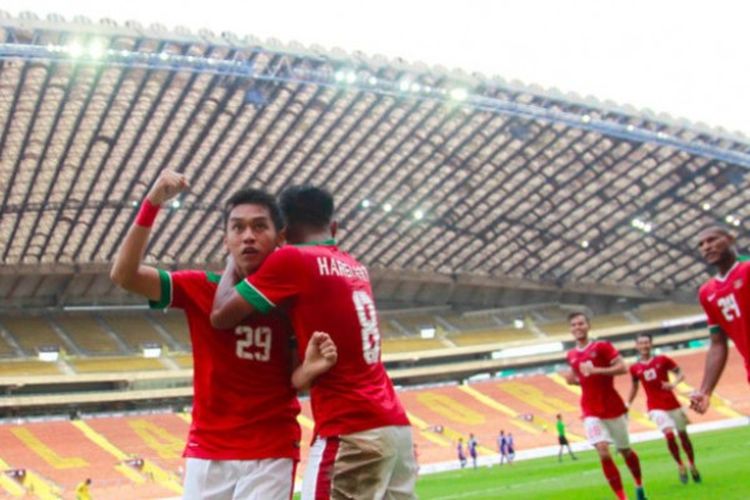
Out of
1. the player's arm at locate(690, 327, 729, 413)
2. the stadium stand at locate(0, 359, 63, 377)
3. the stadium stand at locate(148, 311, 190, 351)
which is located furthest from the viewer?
the stadium stand at locate(148, 311, 190, 351)

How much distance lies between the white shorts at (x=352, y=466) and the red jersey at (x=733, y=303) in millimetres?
4461

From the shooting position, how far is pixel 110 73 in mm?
36500

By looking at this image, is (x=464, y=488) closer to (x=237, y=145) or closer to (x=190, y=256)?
(x=237, y=145)

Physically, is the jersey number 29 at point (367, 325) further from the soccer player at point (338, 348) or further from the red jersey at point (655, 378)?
the red jersey at point (655, 378)

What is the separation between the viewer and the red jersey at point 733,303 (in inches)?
317

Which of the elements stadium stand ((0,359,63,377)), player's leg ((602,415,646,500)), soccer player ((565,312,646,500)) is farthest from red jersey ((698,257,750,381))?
stadium stand ((0,359,63,377))

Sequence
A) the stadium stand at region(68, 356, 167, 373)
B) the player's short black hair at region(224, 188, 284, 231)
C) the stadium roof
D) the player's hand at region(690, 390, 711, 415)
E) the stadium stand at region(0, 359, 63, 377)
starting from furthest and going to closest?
the stadium stand at region(68, 356, 167, 373)
the stadium stand at region(0, 359, 63, 377)
the stadium roof
the player's hand at region(690, 390, 711, 415)
the player's short black hair at region(224, 188, 284, 231)

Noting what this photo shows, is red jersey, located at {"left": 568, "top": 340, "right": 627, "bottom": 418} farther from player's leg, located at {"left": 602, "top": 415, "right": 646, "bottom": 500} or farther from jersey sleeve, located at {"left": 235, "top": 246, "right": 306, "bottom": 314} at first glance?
jersey sleeve, located at {"left": 235, "top": 246, "right": 306, "bottom": 314}

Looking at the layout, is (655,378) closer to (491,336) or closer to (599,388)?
(599,388)

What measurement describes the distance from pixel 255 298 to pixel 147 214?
80 centimetres

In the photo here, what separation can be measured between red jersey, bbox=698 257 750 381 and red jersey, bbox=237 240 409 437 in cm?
440

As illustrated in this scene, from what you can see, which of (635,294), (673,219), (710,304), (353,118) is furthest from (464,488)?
(635,294)

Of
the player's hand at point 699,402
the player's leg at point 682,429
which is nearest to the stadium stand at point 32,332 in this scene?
the player's leg at point 682,429

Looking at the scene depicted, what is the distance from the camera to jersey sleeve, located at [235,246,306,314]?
464 cm
